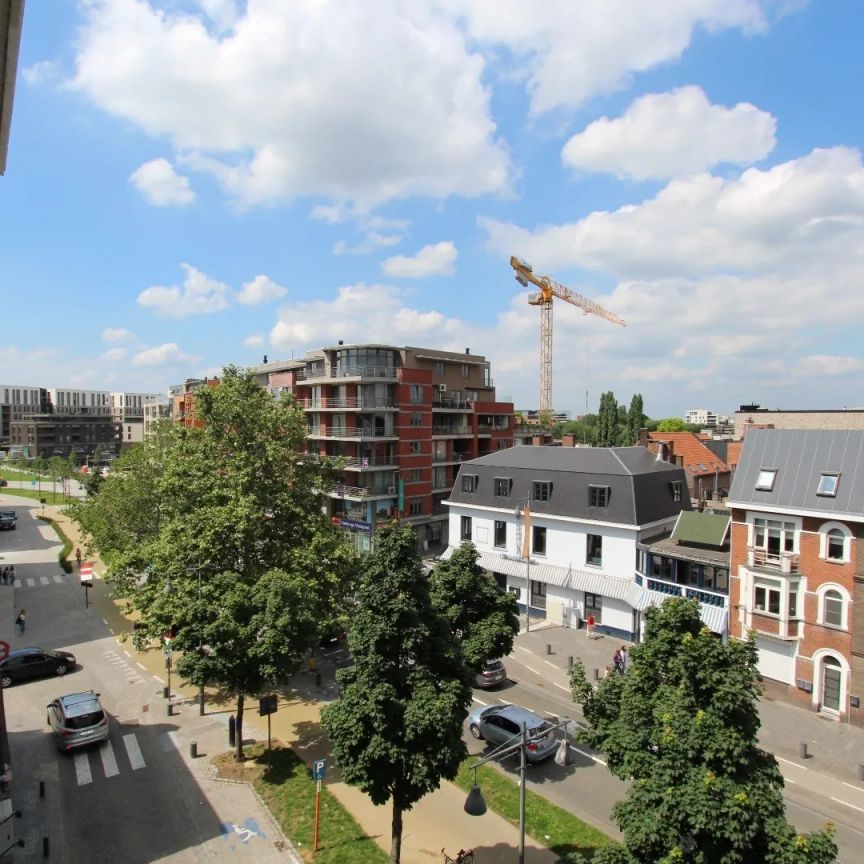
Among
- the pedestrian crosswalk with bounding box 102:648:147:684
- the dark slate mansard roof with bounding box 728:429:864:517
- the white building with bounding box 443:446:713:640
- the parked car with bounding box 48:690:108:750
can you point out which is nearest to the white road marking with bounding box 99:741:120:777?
the parked car with bounding box 48:690:108:750

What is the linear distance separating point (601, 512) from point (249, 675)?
75.9 feet

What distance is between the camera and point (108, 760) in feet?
67.0

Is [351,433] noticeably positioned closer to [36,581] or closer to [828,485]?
[36,581]

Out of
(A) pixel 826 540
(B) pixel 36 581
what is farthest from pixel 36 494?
(A) pixel 826 540

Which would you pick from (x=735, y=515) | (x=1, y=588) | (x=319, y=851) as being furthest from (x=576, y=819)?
(x=1, y=588)

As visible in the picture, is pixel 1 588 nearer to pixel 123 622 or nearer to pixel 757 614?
pixel 123 622

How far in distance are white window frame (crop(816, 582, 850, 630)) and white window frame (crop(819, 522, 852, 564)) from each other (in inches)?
40.7

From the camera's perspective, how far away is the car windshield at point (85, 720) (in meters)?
20.8

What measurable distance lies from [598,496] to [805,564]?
12.0 m

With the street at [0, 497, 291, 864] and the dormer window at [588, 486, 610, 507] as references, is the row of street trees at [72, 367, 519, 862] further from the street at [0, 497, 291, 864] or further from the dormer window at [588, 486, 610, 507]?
the dormer window at [588, 486, 610, 507]

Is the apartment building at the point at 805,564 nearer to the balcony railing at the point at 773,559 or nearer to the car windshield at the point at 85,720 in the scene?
the balcony railing at the point at 773,559

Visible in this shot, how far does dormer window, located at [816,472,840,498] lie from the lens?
81.8 feet

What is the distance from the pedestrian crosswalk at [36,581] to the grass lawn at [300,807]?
33240 millimetres

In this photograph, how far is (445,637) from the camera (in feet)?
46.3
